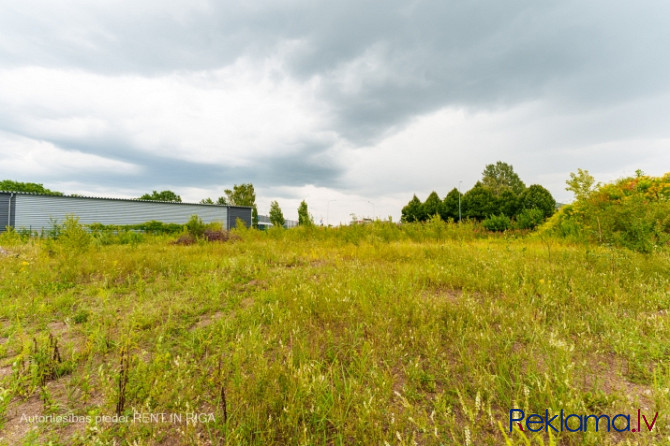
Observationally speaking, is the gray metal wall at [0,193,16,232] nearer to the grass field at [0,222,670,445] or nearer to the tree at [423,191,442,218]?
the grass field at [0,222,670,445]

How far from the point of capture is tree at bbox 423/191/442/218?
104 ft

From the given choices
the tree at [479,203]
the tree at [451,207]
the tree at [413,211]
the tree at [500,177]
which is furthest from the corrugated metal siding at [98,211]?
the tree at [500,177]

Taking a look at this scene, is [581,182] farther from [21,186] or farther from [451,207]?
[21,186]

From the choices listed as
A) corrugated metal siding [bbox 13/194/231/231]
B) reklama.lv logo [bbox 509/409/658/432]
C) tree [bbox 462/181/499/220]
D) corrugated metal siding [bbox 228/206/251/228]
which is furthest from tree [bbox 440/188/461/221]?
corrugated metal siding [bbox 13/194/231/231]

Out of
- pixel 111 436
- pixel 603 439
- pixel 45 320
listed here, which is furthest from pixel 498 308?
pixel 45 320

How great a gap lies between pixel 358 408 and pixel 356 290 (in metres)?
A: 2.03

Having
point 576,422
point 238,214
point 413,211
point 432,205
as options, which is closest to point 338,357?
point 576,422

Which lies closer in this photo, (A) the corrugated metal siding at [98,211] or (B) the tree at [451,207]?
(A) the corrugated metal siding at [98,211]

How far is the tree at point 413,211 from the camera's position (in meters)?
33.0

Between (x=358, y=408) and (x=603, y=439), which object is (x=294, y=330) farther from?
(x=603, y=439)

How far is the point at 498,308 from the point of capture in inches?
122

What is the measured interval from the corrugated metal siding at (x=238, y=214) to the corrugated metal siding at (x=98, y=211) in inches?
67.1

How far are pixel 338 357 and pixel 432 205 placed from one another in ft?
106

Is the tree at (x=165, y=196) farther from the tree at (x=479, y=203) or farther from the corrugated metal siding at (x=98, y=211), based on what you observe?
the tree at (x=479, y=203)
